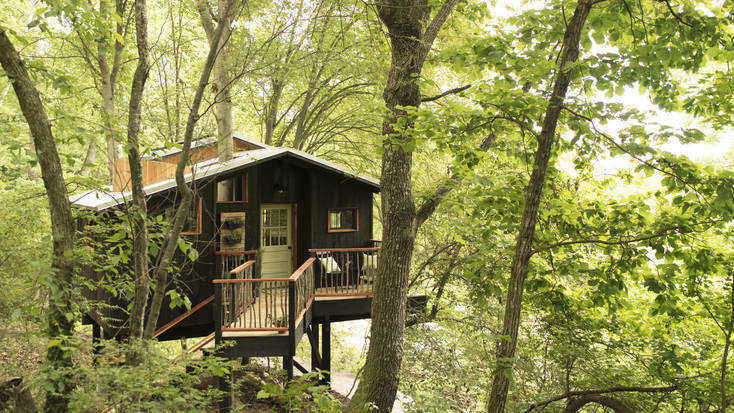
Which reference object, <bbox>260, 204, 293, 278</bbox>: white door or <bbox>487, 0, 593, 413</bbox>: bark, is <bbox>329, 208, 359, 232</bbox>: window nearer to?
<bbox>260, 204, 293, 278</bbox>: white door

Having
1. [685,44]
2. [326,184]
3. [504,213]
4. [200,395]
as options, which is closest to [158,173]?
[326,184]

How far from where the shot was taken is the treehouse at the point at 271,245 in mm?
6711

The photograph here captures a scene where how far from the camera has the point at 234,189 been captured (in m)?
8.94

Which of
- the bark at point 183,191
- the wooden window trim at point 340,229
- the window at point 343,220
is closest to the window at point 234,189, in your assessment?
the wooden window trim at point 340,229

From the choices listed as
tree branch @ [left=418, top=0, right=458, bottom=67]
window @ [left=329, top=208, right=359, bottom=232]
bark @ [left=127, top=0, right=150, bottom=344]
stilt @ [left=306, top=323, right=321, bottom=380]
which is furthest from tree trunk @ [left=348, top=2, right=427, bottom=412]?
window @ [left=329, top=208, right=359, bottom=232]

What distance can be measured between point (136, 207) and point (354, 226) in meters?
6.82

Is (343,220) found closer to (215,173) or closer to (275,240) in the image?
(275,240)

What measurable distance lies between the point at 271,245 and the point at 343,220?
195cm

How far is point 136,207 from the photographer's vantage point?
11.4ft

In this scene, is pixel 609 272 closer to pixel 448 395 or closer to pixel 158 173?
pixel 448 395

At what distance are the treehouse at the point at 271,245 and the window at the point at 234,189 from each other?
0.02m

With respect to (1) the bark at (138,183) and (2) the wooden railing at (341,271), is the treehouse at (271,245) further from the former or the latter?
(1) the bark at (138,183)

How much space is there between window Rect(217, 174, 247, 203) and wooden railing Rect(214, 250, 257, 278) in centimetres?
125

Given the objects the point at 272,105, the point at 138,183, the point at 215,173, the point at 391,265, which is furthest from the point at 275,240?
the point at 138,183
